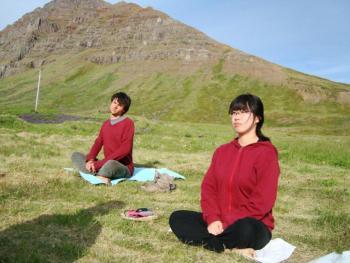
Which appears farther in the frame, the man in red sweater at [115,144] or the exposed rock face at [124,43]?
the exposed rock face at [124,43]

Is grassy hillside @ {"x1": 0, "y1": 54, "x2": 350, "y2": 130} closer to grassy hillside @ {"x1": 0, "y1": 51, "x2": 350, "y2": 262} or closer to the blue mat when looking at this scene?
grassy hillside @ {"x1": 0, "y1": 51, "x2": 350, "y2": 262}

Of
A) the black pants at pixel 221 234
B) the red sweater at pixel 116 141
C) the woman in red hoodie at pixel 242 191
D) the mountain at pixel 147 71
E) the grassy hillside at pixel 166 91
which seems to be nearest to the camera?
the black pants at pixel 221 234

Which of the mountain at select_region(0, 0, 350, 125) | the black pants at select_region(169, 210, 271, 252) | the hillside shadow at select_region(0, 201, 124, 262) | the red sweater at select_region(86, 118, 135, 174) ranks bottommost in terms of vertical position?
the hillside shadow at select_region(0, 201, 124, 262)

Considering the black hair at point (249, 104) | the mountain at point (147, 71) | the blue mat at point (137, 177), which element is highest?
the mountain at point (147, 71)

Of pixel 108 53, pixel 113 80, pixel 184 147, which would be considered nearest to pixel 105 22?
pixel 108 53

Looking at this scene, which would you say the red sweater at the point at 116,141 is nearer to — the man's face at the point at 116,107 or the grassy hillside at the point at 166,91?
the man's face at the point at 116,107

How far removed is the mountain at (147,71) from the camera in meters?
111

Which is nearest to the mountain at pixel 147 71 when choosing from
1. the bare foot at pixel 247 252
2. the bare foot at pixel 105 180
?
the bare foot at pixel 105 180

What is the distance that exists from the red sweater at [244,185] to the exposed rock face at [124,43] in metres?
125

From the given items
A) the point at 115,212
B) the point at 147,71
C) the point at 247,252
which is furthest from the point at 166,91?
the point at 247,252

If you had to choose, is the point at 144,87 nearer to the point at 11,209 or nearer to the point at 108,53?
the point at 108,53

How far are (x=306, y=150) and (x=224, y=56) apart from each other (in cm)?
12449

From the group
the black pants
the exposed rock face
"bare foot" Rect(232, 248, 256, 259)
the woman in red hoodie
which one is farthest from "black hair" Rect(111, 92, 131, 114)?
the exposed rock face

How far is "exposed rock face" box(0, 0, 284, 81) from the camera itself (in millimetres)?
146375
